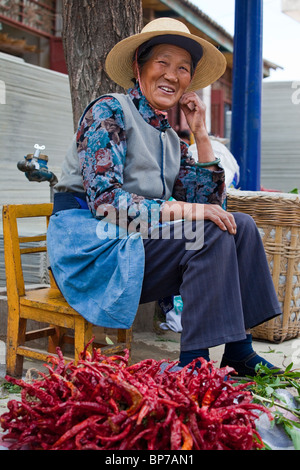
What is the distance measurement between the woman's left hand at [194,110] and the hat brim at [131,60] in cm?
27

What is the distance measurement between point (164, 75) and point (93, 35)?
1157 millimetres

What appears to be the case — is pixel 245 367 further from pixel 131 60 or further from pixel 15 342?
pixel 131 60

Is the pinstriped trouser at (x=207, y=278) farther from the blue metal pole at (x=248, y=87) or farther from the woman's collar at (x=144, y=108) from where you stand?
the blue metal pole at (x=248, y=87)

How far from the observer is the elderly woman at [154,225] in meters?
2.21

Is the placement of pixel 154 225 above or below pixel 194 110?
below

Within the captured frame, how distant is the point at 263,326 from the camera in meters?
3.63

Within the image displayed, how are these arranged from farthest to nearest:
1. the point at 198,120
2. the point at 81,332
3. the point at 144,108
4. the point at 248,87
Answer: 1. the point at 248,87
2. the point at 198,120
3. the point at 144,108
4. the point at 81,332

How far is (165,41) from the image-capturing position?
8.54ft

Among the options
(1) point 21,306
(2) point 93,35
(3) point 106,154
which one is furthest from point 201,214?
(2) point 93,35

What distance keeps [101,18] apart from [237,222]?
1861 mm

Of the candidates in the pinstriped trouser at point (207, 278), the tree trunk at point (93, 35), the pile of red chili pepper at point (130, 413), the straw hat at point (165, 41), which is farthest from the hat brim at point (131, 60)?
the pile of red chili pepper at point (130, 413)

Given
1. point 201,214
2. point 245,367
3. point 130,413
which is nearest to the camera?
point 130,413

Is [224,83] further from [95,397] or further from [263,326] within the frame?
[95,397]

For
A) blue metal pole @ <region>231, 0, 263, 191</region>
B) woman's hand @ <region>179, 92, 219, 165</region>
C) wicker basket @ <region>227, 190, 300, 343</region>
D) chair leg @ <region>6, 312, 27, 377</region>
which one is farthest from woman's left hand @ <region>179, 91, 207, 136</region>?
blue metal pole @ <region>231, 0, 263, 191</region>
